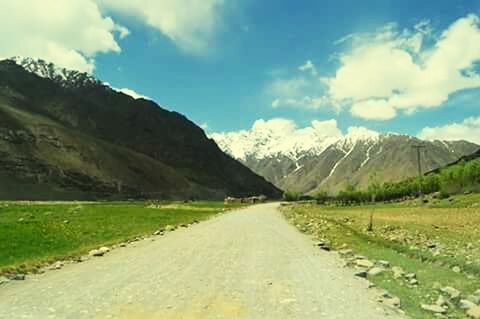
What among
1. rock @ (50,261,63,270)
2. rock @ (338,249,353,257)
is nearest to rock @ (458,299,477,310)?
rock @ (338,249,353,257)

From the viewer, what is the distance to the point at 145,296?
14.3 meters

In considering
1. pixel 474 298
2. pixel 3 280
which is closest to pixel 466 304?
pixel 474 298

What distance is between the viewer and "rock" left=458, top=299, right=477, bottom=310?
12822 mm

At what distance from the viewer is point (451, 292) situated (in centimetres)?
1456

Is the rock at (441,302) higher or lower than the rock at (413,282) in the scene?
lower

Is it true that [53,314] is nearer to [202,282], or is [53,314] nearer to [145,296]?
[145,296]

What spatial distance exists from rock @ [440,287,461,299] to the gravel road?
2.19m

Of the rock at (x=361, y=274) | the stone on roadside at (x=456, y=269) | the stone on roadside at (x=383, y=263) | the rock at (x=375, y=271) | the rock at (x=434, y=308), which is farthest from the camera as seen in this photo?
the stone on roadside at (x=383, y=263)

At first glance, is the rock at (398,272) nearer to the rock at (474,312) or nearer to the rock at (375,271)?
the rock at (375,271)

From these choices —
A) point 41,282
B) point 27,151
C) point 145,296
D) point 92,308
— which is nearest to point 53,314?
point 92,308

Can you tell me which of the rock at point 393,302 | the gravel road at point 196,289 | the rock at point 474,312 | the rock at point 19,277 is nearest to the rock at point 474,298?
the rock at point 474,312

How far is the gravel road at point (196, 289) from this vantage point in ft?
40.8

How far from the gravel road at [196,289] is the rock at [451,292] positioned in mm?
2190

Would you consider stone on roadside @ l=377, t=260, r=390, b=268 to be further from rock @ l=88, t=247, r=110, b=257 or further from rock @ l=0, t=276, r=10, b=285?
rock @ l=0, t=276, r=10, b=285
